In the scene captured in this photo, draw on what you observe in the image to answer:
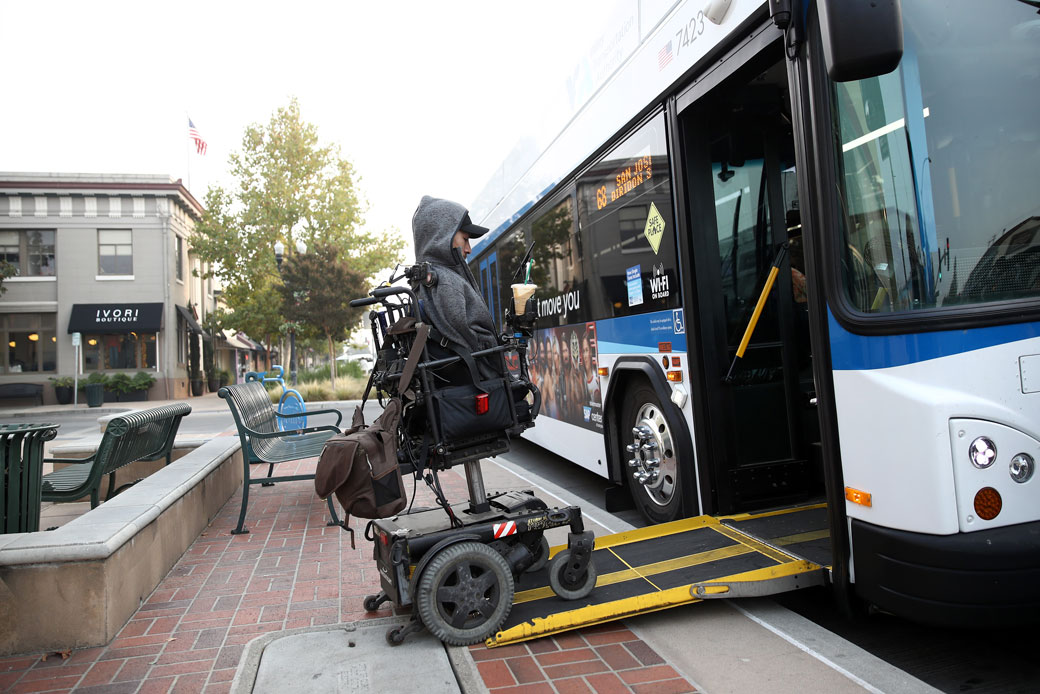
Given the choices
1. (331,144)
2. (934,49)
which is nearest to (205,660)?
(934,49)

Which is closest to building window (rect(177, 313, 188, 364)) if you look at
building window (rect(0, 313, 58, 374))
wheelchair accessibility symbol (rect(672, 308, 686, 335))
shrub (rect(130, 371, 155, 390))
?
shrub (rect(130, 371, 155, 390))

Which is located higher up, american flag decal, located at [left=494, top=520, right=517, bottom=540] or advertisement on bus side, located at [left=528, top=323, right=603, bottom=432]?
advertisement on bus side, located at [left=528, top=323, right=603, bottom=432]

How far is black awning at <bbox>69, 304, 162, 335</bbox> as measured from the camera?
29.9m

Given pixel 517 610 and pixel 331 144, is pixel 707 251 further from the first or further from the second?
pixel 331 144

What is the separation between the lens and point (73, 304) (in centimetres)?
3028

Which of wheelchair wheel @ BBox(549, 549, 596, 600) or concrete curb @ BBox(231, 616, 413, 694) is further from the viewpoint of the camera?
wheelchair wheel @ BBox(549, 549, 596, 600)

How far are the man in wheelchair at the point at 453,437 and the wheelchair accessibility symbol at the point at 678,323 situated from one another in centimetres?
112

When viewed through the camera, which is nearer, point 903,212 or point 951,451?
→ point 951,451

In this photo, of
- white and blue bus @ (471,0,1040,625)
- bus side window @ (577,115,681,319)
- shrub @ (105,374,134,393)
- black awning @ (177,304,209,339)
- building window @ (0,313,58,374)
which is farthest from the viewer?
black awning @ (177,304,209,339)

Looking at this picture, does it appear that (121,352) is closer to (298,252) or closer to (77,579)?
(298,252)

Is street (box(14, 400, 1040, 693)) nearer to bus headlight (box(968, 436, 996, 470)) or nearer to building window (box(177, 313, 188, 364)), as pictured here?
bus headlight (box(968, 436, 996, 470))

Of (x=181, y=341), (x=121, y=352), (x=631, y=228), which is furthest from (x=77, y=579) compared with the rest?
(x=181, y=341)

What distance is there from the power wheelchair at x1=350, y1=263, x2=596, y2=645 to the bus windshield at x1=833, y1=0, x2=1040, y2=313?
5.35 feet

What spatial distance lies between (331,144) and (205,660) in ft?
92.4
